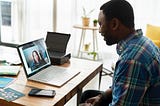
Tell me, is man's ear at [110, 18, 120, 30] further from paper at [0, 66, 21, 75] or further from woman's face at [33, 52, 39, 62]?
paper at [0, 66, 21, 75]

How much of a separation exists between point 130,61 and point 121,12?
293 millimetres

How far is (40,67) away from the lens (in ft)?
5.94

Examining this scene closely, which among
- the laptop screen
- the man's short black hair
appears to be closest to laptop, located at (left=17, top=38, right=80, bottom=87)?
the laptop screen

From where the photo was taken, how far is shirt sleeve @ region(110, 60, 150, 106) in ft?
3.82

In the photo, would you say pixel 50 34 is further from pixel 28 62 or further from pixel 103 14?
pixel 103 14

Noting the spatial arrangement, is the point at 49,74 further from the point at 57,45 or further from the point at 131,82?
the point at 131,82

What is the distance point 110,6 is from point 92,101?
73cm

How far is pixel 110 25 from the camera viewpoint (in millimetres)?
1352

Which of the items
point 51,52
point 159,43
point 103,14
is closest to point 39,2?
point 159,43

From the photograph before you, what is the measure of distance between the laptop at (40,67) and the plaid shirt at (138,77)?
0.50 meters

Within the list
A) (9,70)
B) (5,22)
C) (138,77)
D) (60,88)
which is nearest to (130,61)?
(138,77)

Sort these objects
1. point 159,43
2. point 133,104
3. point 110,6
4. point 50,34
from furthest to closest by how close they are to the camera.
→ 1. point 159,43
2. point 50,34
3. point 110,6
4. point 133,104

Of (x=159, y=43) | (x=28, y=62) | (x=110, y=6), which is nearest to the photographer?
(x=110, y=6)

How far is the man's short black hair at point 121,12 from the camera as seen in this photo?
131 centimetres
